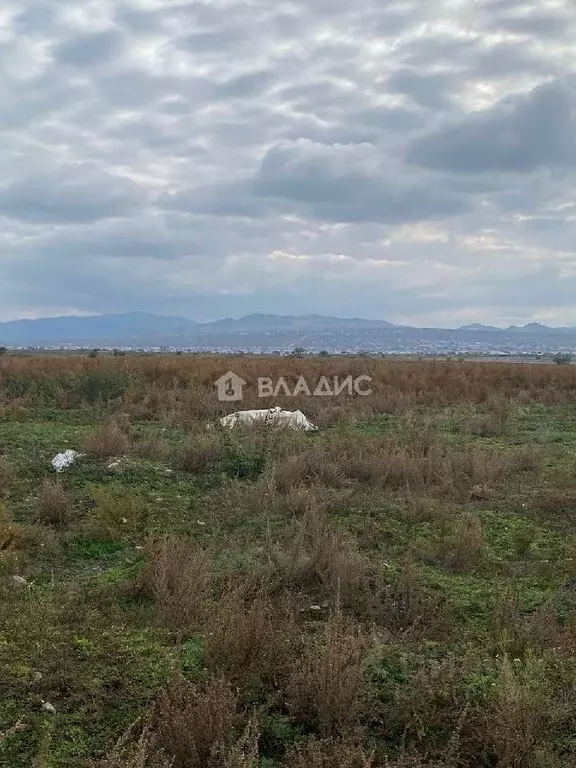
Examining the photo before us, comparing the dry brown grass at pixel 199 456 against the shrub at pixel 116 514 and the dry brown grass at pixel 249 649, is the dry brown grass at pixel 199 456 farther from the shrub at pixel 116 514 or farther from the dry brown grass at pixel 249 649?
the dry brown grass at pixel 249 649

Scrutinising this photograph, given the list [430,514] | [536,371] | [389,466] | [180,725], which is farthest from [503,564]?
[536,371]

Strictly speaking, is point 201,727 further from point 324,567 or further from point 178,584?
point 324,567

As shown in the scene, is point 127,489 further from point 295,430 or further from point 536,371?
point 536,371

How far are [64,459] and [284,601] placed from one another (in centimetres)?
459

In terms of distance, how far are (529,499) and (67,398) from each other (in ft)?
36.4

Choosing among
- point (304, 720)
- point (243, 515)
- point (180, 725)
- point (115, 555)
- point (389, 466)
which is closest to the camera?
point (180, 725)

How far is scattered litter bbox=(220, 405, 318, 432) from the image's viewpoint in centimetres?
1037

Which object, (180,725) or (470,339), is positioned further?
(470,339)

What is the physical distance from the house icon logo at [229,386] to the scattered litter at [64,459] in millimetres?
6323

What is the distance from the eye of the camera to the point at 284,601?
4.61 meters

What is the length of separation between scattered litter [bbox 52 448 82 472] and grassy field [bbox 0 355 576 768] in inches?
5.4

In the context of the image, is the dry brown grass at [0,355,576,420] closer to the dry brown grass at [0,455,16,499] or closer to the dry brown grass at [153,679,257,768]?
the dry brown grass at [0,455,16,499]

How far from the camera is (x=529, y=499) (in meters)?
7.77

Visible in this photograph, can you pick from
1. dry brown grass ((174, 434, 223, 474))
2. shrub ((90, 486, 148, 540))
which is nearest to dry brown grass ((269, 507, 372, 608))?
shrub ((90, 486, 148, 540))
